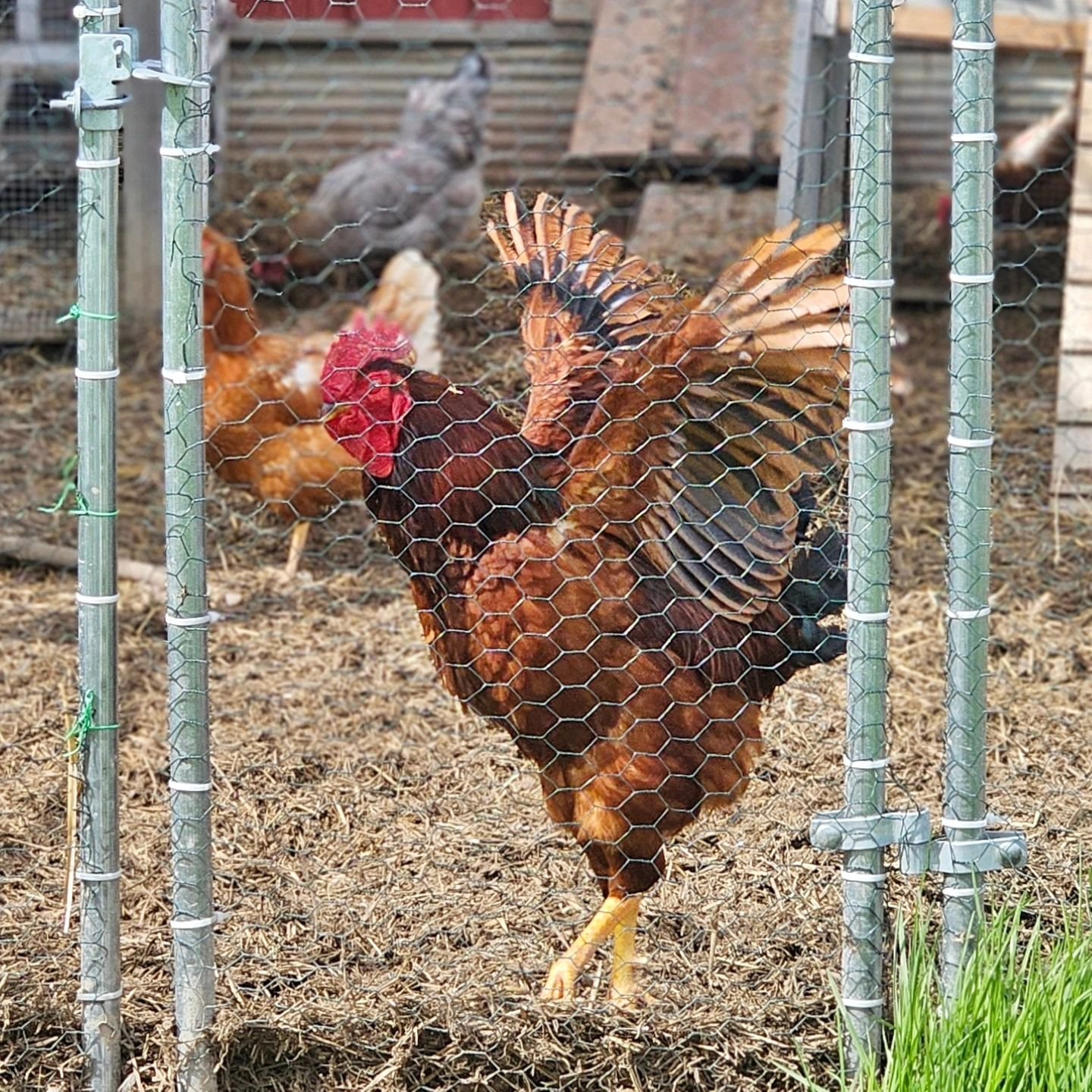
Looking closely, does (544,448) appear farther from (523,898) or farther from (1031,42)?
→ (1031,42)

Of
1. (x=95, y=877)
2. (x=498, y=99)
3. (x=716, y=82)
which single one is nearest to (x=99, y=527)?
(x=95, y=877)

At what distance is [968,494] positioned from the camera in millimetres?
2070

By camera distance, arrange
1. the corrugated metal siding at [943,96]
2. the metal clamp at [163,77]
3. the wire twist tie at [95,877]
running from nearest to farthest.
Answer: the metal clamp at [163,77]
the wire twist tie at [95,877]
the corrugated metal siding at [943,96]

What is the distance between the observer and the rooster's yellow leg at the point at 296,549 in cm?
428

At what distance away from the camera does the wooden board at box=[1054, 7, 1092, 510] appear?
174 inches

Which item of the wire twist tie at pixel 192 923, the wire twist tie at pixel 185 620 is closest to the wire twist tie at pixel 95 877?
the wire twist tie at pixel 192 923

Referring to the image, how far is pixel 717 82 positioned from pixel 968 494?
4.90 meters

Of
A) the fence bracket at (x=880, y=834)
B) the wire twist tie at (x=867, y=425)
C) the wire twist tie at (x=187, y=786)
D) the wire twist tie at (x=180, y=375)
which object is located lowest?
the fence bracket at (x=880, y=834)

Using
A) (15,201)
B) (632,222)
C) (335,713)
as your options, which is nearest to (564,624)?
(335,713)

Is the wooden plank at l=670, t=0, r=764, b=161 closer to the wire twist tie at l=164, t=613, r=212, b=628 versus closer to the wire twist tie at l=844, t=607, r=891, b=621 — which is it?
the wire twist tie at l=844, t=607, r=891, b=621

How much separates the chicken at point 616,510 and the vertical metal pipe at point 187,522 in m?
0.32

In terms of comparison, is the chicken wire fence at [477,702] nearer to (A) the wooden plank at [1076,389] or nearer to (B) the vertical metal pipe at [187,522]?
(B) the vertical metal pipe at [187,522]

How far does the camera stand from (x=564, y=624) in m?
2.27

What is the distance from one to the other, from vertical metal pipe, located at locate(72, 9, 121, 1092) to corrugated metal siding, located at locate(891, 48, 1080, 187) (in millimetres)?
5736
